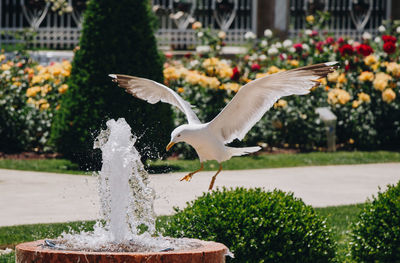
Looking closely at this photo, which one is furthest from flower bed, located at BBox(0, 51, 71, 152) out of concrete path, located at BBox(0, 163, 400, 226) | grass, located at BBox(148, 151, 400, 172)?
grass, located at BBox(148, 151, 400, 172)

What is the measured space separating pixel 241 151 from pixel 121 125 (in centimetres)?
82

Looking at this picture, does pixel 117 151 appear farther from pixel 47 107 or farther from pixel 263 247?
pixel 47 107

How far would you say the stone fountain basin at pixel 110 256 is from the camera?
3.24 meters

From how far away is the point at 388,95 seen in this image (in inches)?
477

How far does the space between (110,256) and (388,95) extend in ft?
31.2

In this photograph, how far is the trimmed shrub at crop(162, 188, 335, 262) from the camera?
14.6 feet

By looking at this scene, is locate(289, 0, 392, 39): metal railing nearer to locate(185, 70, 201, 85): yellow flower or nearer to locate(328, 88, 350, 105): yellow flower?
locate(328, 88, 350, 105): yellow flower

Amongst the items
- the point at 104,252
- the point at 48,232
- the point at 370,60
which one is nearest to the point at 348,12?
→ the point at 370,60

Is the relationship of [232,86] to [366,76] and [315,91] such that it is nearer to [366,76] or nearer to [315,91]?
[315,91]

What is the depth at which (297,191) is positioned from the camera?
8359 mm

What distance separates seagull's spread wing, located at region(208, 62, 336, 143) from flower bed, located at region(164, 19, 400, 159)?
22.6 ft

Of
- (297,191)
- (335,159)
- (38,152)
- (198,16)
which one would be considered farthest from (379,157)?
(198,16)

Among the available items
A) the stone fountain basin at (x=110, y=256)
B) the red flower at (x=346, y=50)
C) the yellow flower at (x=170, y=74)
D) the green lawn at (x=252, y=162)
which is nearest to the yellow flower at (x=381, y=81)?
the red flower at (x=346, y=50)

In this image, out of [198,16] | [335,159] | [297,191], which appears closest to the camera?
[297,191]
